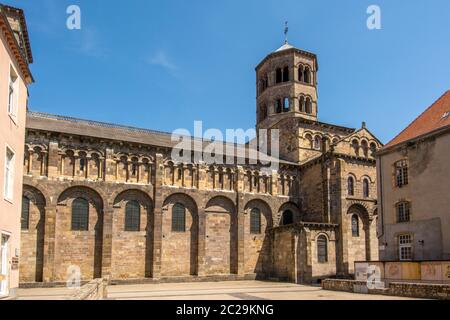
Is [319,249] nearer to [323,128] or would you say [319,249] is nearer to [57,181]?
[323,128]

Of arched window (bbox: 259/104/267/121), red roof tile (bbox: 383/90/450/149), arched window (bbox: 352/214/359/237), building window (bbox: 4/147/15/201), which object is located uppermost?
arched window (bbox: 259/104/267/121)

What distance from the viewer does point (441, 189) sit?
2691 cm

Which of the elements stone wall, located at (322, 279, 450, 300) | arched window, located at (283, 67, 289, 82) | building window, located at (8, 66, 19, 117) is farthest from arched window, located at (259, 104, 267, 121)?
building window, located at (8, 66, 19, 117)

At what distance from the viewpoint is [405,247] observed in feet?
96.1

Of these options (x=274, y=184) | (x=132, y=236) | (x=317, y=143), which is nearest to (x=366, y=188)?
(x=317, y=143)

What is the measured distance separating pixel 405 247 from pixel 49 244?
82.1ft

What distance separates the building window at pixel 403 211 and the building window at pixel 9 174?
24091mm

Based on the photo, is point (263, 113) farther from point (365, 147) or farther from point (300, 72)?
point (365, 147)

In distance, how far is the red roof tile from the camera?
28750 mm

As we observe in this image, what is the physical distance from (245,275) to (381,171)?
50.6 ft

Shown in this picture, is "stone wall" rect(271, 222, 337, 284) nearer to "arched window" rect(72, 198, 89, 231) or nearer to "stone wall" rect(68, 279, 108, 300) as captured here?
"arched window" rect(72, 198, 89, 231)

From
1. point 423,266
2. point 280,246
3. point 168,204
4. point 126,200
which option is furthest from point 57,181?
point 423,266

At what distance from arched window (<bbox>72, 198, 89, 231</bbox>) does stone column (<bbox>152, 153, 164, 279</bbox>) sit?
539cm

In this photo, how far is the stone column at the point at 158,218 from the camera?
3589 cm
